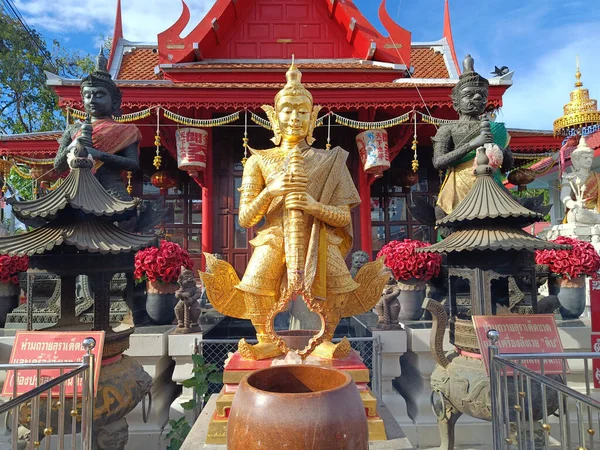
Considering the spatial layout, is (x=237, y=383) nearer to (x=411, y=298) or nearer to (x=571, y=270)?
(x=411, y=298)

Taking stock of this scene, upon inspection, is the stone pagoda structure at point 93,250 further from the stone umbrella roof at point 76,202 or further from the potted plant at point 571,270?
the potted plant at point 571,270

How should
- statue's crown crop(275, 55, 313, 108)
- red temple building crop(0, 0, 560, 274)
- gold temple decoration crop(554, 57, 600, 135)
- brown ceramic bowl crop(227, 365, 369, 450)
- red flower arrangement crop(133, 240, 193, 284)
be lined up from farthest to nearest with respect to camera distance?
gold temple decoration crop(554, 57, 600, 135) < red temple building crop(0, 0, 560, 274) < red flower arrangement crop(133, 240, 193, 284) < statue's crown crop(275, 55, 313, 108) < brown ceramic bowl crop(227, 365, 369, 450)

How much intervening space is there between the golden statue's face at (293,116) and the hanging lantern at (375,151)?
4014mm

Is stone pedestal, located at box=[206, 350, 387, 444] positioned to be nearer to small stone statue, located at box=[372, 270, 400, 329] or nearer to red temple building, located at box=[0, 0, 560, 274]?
small stone statue, located at box=[372, 270, 400, 329]

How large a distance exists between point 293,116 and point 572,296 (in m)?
3.93

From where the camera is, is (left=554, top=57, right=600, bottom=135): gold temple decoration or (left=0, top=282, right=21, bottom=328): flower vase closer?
(left=0, top=282, right=21, bottom=328): flower vase

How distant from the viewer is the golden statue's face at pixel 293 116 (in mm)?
2857

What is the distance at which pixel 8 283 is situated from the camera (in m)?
4.70

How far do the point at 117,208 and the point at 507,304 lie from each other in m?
3.89

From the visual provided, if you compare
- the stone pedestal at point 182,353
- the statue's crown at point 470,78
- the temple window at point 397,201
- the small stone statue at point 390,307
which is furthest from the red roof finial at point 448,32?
the stone pedestal at point 182,353

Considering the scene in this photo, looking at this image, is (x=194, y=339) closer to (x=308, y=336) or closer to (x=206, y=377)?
(x=206, y=377)

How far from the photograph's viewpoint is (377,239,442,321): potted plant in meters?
4.48

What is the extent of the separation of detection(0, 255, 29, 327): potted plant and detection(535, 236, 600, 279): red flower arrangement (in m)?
6.11

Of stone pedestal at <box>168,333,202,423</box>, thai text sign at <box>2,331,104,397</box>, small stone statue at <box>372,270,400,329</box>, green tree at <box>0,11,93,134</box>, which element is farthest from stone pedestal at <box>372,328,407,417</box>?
green tree at <box>0,11,93,134</box>
